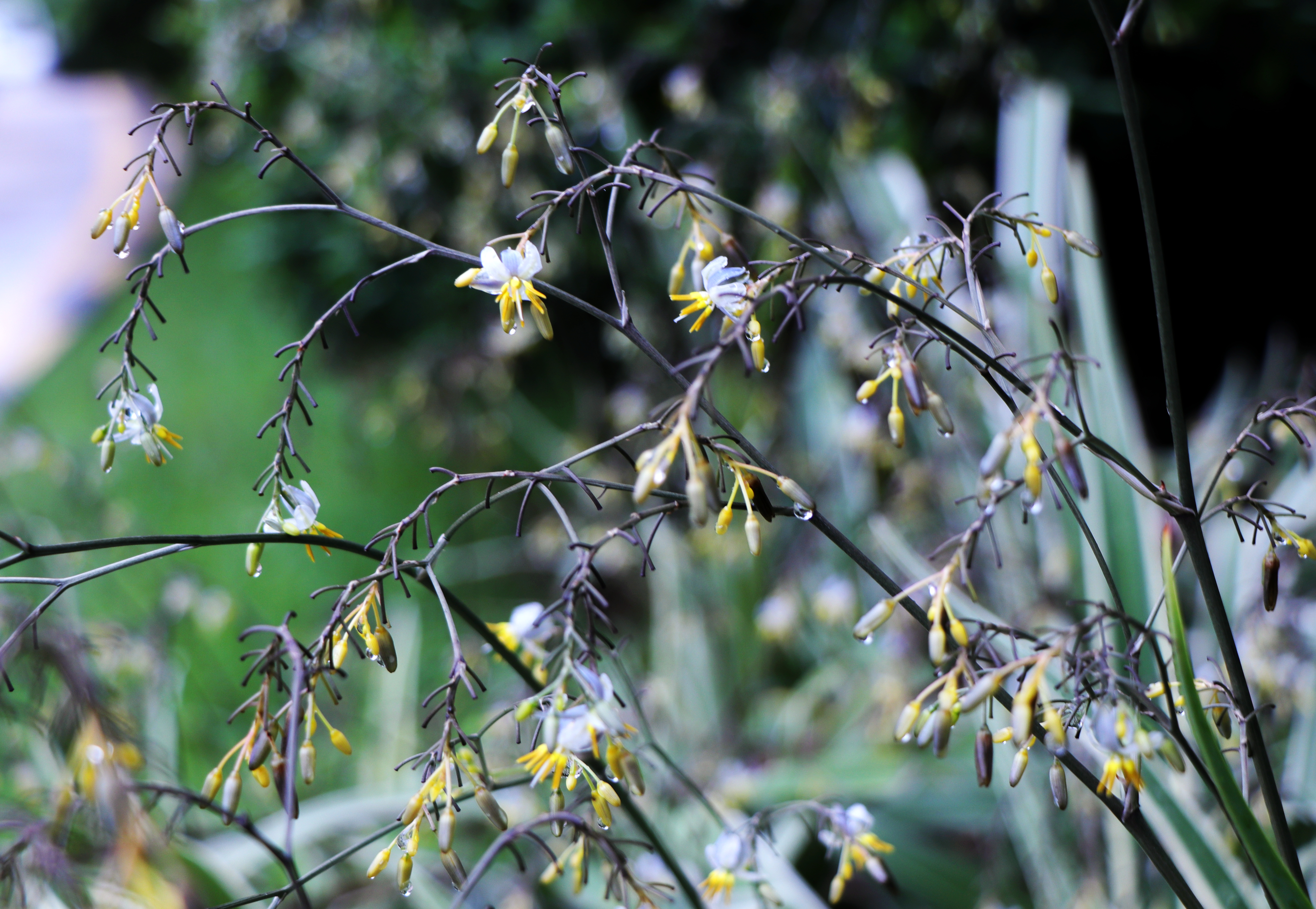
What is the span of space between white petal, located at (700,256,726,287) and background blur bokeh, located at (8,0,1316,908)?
59 centimetres

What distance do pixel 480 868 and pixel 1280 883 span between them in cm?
40

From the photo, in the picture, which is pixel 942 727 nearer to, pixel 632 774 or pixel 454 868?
pixel 632 774

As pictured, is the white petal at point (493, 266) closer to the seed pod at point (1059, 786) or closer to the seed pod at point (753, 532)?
the seed pod at point (753, 532)

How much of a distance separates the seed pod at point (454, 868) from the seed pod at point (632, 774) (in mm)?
92

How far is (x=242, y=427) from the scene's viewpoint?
3344mm

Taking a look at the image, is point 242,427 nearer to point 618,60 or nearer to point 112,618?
point 112,618

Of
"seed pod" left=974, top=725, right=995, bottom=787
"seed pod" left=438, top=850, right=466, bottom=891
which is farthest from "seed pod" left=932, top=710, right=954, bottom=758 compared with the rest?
"seed pod" left=438, top=850, right=466, bottom=891

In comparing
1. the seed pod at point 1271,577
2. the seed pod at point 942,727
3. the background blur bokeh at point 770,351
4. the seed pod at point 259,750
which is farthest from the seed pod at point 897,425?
the background blur bokeh at point 770,351

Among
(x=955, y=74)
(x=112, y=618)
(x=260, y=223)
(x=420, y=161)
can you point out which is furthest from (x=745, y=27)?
(x=112, y=618)

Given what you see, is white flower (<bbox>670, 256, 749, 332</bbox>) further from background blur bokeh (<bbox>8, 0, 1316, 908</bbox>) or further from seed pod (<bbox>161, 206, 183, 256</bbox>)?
background blur bokeh (<bbox>8, 0, 1316, 908</bbox>)

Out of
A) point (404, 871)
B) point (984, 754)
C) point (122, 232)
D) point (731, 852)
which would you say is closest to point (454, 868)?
point (404, 871)

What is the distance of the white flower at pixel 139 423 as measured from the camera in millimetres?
484

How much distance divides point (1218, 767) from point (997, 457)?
0.21 meters

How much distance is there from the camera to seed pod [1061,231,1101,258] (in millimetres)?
468
